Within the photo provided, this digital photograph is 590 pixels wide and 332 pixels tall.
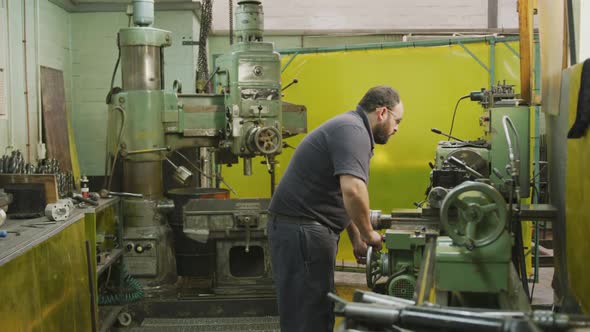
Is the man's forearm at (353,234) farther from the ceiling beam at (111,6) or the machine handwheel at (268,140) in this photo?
the ceiling beam at (111,6)

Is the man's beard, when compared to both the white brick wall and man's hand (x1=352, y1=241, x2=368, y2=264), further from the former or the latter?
the white brick wall

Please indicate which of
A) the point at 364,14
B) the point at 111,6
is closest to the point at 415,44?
the point at 364,14

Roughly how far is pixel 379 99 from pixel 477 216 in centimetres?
80

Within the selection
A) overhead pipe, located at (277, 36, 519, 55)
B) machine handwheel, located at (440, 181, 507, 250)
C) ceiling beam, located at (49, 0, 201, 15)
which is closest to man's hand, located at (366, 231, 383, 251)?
machine handwheel, located at (440, 181, 507, 250)

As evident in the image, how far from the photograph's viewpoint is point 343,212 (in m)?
2.48

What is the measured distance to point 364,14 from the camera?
20.9 ft

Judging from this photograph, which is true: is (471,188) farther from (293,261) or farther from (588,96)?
(293,261)

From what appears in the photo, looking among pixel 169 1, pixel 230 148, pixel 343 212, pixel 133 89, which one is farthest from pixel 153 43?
pixel 343 212

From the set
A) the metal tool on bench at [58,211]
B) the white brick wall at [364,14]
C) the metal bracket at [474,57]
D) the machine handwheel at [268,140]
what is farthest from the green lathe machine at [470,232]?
the white brick wall at [364,14]

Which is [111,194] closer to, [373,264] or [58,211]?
[58,211]

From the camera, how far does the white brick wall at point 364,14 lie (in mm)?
6344

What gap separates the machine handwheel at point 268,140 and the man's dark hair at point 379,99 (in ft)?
4.16

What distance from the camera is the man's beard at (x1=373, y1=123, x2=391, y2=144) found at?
251 centimetres

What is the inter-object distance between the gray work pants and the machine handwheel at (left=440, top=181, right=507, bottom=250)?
0.68m
